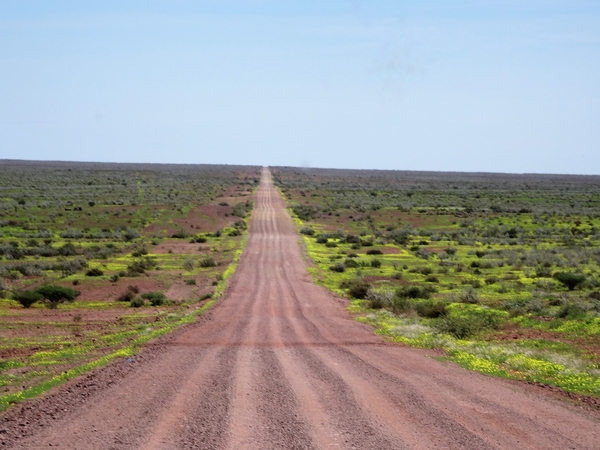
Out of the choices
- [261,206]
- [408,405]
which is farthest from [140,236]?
[408,405]

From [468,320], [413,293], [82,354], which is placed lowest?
[413,293]

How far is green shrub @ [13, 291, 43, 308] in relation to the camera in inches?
1051

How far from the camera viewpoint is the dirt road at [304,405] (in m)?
9.13

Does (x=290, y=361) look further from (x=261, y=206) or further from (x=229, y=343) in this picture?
(x=261, y=206)

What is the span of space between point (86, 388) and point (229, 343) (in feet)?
17.1

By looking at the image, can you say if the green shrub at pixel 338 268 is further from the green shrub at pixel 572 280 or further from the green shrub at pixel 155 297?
the green shrub at pixel 155 297

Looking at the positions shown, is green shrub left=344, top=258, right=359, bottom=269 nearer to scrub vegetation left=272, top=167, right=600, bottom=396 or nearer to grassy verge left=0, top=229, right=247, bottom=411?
scrub vegetation left=272, top=167, right=600, bottom=396

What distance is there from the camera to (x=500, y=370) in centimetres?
1416

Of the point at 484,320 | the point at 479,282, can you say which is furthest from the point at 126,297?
the point at 479,282

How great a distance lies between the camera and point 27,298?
87.8 feet

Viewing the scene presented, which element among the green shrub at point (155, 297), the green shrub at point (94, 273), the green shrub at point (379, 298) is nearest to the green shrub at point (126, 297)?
the green shrub at point (155, 297)

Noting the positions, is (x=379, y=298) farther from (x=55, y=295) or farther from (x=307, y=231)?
(x=307, y=231)

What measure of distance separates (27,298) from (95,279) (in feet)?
21.9

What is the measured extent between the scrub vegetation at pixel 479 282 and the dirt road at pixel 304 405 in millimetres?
1968
